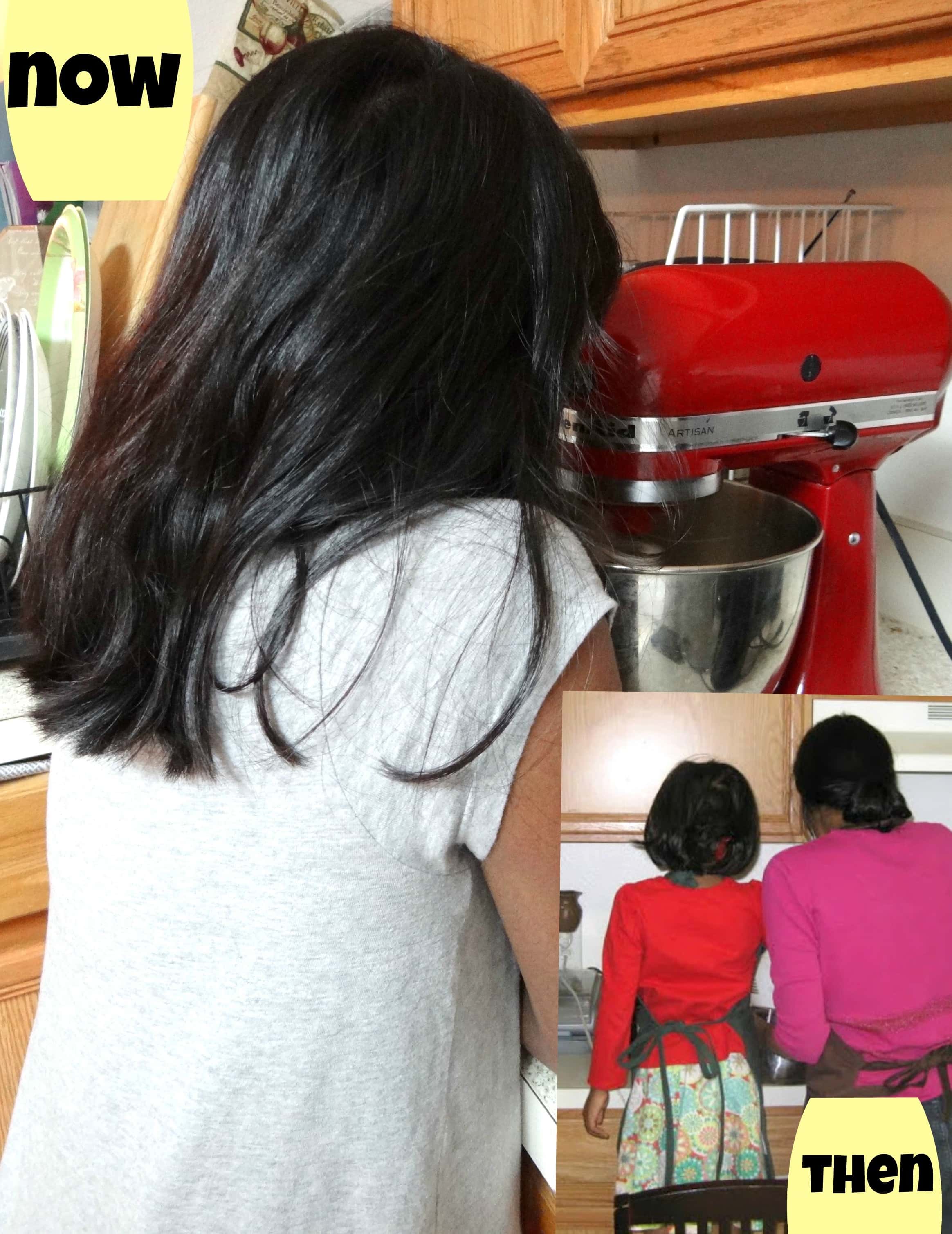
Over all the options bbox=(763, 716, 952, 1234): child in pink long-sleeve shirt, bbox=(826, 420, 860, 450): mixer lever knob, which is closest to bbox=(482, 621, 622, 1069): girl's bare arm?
bbox=(763, 716, 952, 1234): child in pink long-sleeve shirt

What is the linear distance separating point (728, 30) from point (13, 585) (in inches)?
29.5

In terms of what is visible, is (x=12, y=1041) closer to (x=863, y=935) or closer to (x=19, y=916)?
(x=19, y=916)

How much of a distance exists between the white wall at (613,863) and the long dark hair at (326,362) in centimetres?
9

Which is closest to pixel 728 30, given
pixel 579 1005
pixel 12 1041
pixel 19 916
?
pixel 579 1005

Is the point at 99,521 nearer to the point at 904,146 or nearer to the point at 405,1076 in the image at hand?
the point at 405,1076

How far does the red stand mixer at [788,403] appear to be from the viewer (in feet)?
2.18

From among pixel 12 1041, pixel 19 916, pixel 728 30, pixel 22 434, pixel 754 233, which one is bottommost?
pixel 12 1041

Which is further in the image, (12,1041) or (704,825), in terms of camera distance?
(12,1041)

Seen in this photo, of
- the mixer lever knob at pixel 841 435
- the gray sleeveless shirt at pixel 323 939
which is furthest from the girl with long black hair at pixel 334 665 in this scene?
the mixer lever knob at pixel 841 435

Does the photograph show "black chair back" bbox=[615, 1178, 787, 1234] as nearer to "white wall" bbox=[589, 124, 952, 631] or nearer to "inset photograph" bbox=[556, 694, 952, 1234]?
"inset photograph" bbox=[556, 694, 952, 1234]

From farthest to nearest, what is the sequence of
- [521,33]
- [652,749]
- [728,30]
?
[521,33] < [728,30] < [652,749]

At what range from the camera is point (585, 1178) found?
43cm

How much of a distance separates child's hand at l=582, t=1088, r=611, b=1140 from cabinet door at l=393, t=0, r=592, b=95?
2.74ft

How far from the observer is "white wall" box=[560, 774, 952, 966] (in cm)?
40
